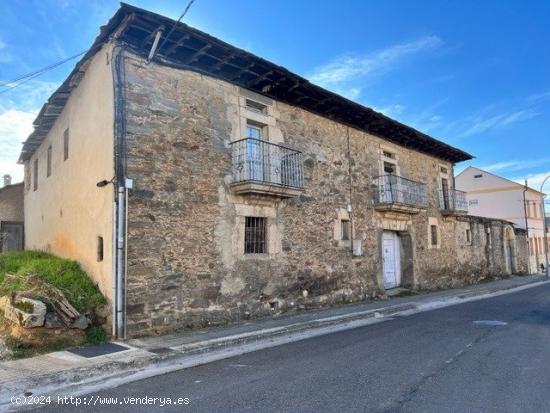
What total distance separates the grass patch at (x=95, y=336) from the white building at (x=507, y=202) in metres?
31.8

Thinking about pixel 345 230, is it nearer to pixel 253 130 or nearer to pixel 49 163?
pixel 253 130

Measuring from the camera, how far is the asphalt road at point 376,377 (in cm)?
428

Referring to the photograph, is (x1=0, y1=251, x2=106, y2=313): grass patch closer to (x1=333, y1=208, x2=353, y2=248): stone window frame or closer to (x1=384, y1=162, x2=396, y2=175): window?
(x1=333, y1=208, x2=353, y2=248): stone window frame

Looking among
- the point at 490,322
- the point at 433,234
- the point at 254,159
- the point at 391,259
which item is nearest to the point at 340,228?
the point at 391,259

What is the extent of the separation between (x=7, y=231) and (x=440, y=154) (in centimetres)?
1952

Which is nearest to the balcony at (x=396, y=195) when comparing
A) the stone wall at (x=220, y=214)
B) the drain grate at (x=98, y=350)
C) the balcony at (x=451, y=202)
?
the stone wall at (x=220, y=214)

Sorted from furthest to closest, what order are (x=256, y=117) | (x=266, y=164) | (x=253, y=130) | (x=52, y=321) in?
(x=253, y=130) → (x=256, y=117) → (x=266, y=164) → (x=52, y=321)

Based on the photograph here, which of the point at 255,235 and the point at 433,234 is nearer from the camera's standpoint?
the point at 255,235

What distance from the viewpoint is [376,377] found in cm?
515

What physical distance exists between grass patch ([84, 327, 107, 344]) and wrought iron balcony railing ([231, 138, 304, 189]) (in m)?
4.33

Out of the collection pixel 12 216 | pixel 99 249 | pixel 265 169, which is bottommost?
pixel 99 249

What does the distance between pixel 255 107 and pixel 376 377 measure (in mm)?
7994

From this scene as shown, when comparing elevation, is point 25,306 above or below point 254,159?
A: below

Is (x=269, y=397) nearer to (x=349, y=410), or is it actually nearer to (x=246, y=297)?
(x=349, y=410)
